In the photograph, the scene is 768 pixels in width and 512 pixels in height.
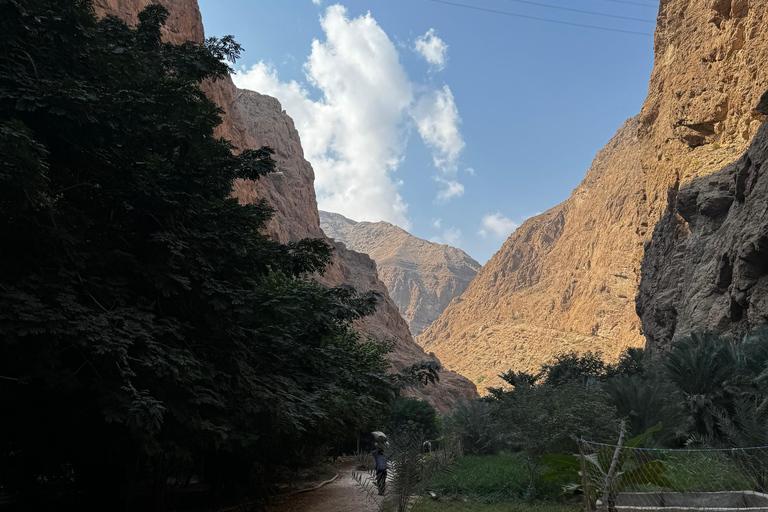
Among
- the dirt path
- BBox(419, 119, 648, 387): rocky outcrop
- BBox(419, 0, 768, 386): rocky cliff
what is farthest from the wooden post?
→ BBox(419, 119, 648, 387): rocky outcrop

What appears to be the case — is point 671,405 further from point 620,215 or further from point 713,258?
point 620,215

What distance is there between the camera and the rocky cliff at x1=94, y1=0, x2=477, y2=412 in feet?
148

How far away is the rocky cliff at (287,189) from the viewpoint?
45.0 m

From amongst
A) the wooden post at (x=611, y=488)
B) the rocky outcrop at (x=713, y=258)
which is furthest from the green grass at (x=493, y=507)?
the rocky outcrop at (x=713, y=258)

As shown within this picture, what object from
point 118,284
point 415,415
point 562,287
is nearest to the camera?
point 118,284

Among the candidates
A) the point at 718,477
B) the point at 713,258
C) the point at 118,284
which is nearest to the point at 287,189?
the point at 713,258

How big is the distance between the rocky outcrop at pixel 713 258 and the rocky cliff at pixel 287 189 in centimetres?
1828

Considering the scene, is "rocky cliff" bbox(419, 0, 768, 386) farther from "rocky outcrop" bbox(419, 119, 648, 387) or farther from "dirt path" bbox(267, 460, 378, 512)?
"dirt path" bbox(267, 460, 378, 512)

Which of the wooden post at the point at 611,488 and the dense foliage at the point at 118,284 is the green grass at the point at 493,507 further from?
the wooden post at the point at 611,488

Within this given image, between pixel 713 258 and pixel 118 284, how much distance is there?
28.6 meters

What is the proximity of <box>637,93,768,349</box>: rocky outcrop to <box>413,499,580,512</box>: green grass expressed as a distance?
1492cm

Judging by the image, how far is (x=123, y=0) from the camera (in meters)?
36.0

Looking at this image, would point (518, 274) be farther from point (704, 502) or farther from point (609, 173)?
point (704, 502)

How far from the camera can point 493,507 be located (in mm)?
8984
